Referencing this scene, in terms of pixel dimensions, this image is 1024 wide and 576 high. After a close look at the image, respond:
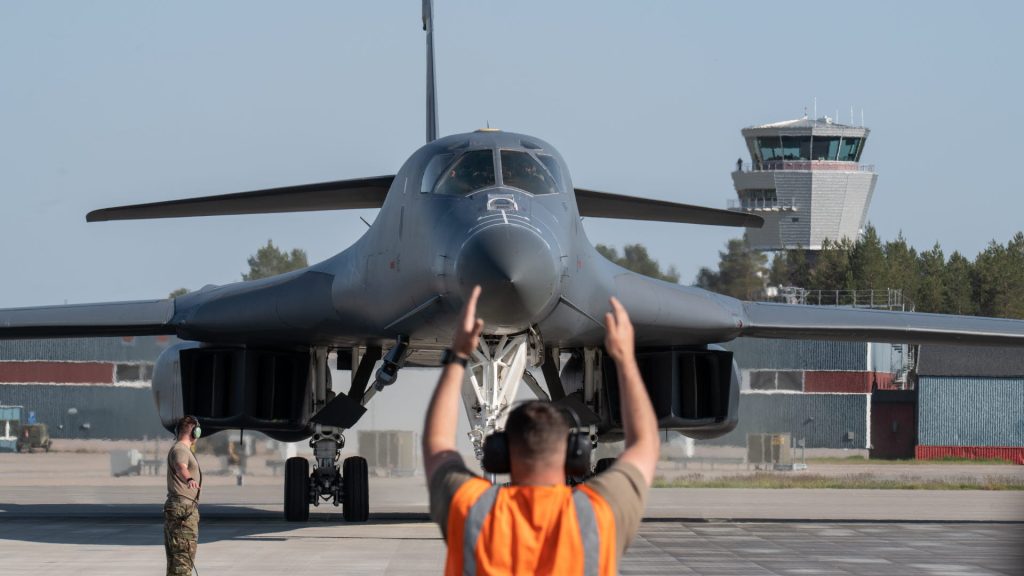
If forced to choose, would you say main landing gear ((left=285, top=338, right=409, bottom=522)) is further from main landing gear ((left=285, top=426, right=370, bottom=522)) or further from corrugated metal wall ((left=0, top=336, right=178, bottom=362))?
corrugated metal wall ((left=0, top=336, right=178, bottom=362))

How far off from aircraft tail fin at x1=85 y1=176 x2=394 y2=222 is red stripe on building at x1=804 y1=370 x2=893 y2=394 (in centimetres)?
1984

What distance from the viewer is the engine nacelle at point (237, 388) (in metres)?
15.1

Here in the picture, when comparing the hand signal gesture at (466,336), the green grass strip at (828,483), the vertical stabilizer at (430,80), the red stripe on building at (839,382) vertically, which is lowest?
the green grass strip at (828,483)

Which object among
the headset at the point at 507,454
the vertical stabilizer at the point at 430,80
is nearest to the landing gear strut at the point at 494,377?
the vertical stabilizer at the point at 430,80

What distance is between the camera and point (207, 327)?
599 inches

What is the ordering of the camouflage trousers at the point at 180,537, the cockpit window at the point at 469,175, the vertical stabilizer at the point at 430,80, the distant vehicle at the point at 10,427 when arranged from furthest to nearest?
1. the distant vehicle at the point at 10,427
2. the vertical stabilizer at the point at 430,80
3. the cockpit window at the point at 469,175
4. the camouflage trousers at the point at 180,537

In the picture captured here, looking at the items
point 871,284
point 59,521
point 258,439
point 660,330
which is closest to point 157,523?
point 59,521

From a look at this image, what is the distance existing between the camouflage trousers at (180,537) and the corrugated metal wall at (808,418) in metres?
16.4

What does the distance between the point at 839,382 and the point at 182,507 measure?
29.0 m

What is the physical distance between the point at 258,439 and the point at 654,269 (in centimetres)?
3637

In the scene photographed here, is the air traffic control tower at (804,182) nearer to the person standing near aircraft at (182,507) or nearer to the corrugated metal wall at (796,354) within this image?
the corrugated metal wall at (796,354)

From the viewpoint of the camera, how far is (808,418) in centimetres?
3297

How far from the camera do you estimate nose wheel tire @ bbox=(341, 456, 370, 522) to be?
15.9m

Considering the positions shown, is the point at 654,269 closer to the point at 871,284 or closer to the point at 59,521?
the point at 871,284
